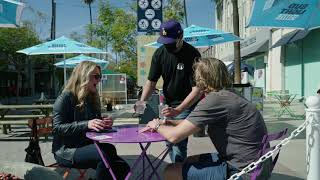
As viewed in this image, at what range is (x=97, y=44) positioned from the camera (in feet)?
149

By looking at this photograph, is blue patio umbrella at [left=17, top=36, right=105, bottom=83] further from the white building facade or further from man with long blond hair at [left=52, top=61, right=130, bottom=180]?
the white building facade

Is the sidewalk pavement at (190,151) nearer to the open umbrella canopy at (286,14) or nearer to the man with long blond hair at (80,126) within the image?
the man with long blond hair at (80,126)

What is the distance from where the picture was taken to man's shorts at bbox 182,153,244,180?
144 inches

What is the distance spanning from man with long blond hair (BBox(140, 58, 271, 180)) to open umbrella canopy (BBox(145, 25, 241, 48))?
7993mm

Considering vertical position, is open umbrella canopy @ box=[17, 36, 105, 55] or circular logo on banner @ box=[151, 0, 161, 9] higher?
circular logo on banner @ box=[151, 0, 161, 9]

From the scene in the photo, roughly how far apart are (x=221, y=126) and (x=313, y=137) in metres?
0.73

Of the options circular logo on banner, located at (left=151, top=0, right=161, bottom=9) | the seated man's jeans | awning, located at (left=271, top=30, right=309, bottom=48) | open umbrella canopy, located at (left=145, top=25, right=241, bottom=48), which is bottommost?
the seated man's jeans

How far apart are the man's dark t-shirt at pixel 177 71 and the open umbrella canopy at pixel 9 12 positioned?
8.55 ft

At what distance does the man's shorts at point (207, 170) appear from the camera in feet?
12.0

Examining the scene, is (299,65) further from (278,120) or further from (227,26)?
(227,26)

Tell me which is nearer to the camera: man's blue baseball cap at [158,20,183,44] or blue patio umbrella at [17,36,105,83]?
man's blue baseball cap at [158,20,183,44]

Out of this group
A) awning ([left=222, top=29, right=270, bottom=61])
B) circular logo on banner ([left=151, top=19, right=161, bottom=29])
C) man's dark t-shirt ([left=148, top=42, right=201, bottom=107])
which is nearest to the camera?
man's dark t-shirt ([left=148, top=42, right=201, bottom=107])

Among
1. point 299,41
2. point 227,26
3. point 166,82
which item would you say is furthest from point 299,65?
point 227,26

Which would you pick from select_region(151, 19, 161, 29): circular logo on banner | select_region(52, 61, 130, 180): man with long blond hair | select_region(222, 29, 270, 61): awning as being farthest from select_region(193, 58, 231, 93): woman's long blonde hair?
select_region(222, 29, 270, 61): awning
